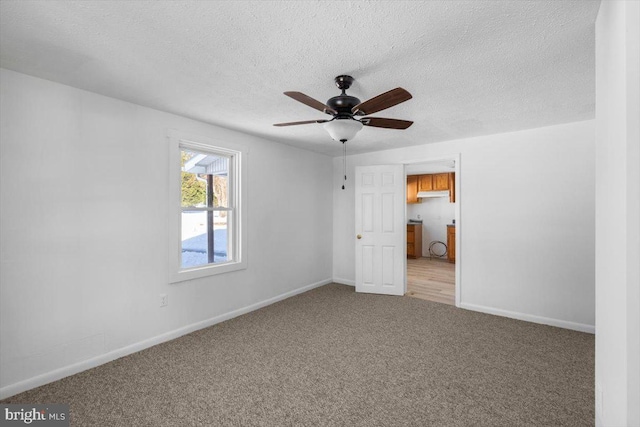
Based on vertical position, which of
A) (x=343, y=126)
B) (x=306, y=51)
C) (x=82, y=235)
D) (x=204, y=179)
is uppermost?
(x=306, y=51)

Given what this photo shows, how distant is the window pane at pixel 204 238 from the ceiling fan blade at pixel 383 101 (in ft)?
7.57

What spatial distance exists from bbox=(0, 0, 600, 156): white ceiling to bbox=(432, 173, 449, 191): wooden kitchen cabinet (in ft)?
14.8

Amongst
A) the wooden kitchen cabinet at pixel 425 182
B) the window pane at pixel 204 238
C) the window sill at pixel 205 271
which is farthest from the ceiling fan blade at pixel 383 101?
the wooden kitchen cabinet at pixel 425 182

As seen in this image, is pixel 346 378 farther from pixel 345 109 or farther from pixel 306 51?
pixel 306 51

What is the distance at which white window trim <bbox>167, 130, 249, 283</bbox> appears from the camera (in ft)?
10.3

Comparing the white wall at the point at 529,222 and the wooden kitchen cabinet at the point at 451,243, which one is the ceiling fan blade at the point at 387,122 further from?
the wooden kitchen cabinet at the point at 451,243

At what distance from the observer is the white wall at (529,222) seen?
338cm

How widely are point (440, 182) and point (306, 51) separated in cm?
649

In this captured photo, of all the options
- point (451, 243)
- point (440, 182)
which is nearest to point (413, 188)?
point (440, 182)

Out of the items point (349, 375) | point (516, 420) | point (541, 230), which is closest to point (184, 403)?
point (349, 375)

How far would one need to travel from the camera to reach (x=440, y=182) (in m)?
7.59

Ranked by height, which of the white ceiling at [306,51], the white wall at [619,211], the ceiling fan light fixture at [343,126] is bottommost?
the white wall at [619,211]

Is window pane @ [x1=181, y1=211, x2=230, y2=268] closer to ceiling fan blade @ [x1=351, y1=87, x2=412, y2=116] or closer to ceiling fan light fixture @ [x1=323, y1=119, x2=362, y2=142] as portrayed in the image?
ceiling fan light fixture @ [x1=323, y1=119, x2=362, y2=142]

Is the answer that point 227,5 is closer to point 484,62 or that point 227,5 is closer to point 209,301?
point 484,62
